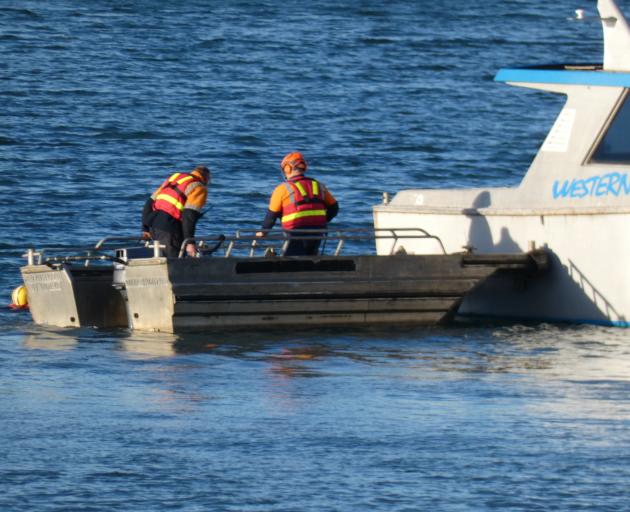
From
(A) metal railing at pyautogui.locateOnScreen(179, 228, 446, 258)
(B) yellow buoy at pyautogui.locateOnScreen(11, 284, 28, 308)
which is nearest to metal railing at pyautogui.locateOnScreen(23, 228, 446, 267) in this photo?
(A) metal railing at pyautogui.locateOnScreen(179, 228, 446, 258)

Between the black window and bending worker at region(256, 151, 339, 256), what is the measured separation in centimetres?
232

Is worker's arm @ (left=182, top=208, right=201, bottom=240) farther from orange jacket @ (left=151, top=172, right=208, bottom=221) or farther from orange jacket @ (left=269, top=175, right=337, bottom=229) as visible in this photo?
orange jacket @ (left=269, top=175, right=337, bottom=229)

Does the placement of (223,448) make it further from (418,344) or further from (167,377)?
(418,344)

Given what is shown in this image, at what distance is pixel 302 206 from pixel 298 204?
4 cm

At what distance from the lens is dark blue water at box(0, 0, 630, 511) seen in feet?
32.2

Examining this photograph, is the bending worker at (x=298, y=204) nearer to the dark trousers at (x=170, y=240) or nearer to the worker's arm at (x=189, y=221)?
the worker's arm at (x=189, y=221)

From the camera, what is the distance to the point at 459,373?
13.1 meters

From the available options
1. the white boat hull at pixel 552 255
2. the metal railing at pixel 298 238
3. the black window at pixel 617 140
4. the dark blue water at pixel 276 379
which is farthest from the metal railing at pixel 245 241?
the black window at pixel 617 140

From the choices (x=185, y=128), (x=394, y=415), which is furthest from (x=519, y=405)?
(x=185, y=128)

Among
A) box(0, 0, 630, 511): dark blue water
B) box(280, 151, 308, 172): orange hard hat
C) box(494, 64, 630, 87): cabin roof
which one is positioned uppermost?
box(494, 64, 630, 87): cabin roof

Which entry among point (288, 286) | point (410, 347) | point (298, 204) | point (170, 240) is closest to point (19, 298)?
point (170, 240)

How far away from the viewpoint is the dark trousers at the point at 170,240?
15859mm

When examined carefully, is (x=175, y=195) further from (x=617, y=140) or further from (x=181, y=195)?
(x=617, y=140)

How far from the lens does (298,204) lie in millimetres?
15742
